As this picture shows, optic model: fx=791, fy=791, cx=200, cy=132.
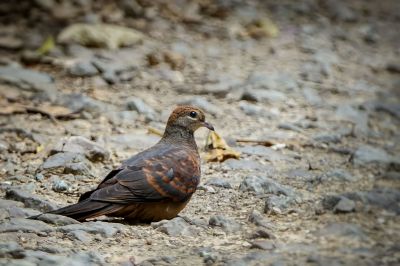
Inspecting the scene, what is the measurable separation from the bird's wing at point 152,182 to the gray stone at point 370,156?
1988mm

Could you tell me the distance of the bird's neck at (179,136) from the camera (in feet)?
20.1

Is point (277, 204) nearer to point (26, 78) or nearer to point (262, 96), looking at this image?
point (262, 96)

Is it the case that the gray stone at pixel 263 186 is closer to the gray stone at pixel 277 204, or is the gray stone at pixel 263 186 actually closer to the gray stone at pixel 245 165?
the gray stone at pixel 277 204

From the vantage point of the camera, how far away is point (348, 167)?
6918mm

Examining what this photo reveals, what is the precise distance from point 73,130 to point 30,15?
4275mm

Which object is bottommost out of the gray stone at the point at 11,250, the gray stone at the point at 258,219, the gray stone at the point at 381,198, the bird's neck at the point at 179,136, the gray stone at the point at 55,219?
the gray stone at the point at 258,219

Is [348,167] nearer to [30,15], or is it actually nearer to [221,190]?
[221,190]

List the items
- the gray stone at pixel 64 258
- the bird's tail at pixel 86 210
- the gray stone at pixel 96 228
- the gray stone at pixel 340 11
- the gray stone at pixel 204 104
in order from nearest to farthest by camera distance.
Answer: the gray stone at pixel 64 258 → the gray stone at pixel 96 228 → the bird's tail at pixel 86 210 → the gray stone at pixel 204 104 → the gray stone at pixel 340 11

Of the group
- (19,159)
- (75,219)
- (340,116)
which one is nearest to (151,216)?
(75,219)

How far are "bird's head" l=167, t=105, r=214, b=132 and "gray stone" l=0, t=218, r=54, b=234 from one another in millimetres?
1524

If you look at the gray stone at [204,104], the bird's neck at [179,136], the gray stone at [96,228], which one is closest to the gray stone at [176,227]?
the gray stone at [96,228]

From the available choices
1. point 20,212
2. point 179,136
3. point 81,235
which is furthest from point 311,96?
point 81,235

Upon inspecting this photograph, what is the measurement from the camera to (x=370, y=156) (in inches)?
282

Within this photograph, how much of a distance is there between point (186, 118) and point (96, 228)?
1450mm
